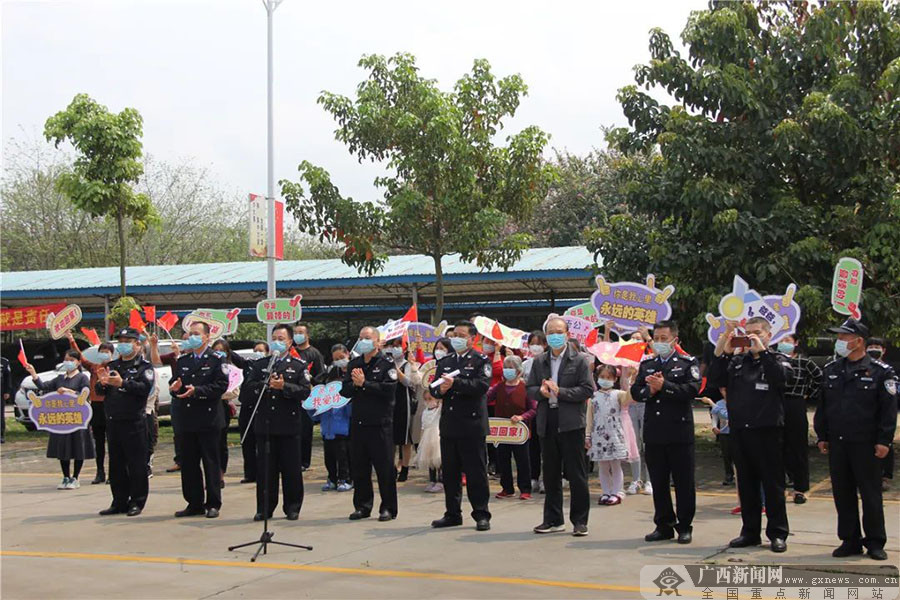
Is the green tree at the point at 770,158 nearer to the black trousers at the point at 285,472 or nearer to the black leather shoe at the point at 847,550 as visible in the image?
the black leather shoe at the point at 847,550

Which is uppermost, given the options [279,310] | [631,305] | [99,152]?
[99,152]

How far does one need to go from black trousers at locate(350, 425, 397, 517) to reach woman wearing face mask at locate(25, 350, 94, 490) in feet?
14.9

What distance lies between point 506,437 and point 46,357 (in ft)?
62.9

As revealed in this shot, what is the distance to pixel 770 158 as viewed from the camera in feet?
46.1

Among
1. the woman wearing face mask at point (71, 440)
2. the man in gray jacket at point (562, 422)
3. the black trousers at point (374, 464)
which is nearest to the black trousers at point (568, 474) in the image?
the man in gray jacket at point (562, 422)

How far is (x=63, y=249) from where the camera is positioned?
45.0 meters

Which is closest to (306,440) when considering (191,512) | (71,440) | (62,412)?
(71,440)

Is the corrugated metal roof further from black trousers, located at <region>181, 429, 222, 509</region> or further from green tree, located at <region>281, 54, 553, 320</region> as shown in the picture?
black trousers, located at <region>181, 429, 222, 509</region>

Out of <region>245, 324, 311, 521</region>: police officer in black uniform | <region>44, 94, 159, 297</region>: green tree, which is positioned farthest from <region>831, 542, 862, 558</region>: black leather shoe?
<region>44, 94, 159, 297</region>: green tree

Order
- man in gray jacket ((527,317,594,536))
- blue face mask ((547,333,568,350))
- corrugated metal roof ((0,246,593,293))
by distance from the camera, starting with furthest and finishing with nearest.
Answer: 1. corrugated metal roof ((0,246,593,293))
2. blue face mask ((547,333,568,350))
3. man in gray jacket ((527,317,594,536))

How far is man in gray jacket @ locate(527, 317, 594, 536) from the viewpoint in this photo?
901cm

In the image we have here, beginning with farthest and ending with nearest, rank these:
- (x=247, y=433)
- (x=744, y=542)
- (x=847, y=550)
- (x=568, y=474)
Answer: (x=247, y=433)
(x=568, y=474)
(x=744, y=542)
(x=847, y=550)

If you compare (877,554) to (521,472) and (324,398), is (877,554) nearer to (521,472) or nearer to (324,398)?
(521,472)

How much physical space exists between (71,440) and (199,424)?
3.32 meters
